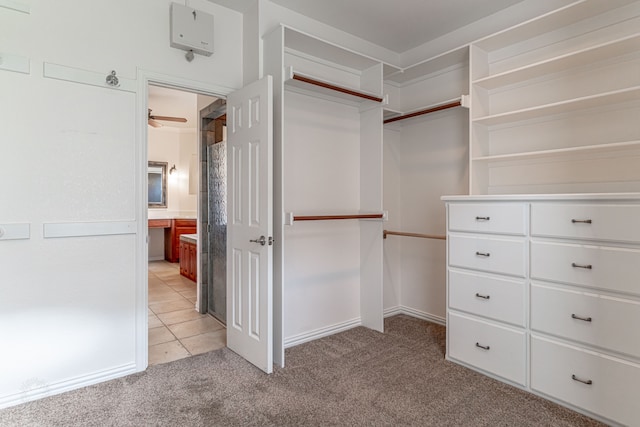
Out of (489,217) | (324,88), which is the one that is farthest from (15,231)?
(489,217)

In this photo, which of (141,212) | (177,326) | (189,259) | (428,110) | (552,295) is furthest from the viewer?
(189,259)

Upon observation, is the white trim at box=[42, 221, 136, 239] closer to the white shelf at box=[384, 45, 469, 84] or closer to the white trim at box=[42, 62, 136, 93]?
the white trim at box=[42, 62, 136, 93]

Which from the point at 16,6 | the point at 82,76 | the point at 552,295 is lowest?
the point at 552,295

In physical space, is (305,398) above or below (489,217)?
below

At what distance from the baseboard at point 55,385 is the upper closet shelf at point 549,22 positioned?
3.55m

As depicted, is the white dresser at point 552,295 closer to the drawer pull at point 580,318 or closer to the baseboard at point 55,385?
the drawer pull at point 580,318

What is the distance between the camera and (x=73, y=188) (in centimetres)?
227

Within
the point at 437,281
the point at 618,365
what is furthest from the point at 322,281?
the point at 618,365

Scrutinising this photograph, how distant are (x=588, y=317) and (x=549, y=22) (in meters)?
1.97

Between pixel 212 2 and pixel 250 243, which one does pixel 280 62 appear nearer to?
pixel 212 2

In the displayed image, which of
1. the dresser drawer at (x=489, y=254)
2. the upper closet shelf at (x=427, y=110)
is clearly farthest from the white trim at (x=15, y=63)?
the dresser drawer at (x=489, y=254)

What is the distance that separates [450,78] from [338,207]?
1.62m

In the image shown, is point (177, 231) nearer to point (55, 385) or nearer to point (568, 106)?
point (55, 385)

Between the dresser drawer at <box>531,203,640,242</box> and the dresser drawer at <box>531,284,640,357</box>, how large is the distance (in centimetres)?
33
